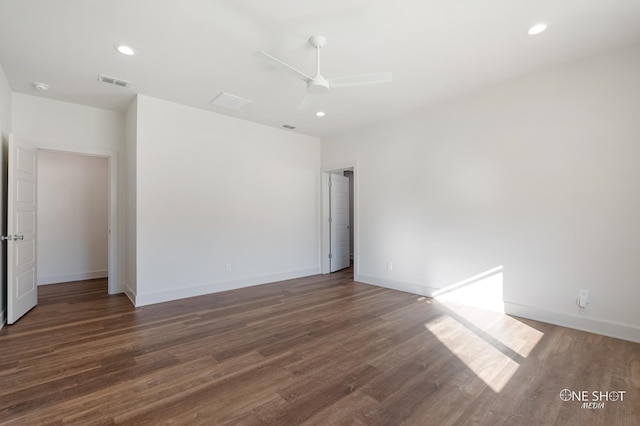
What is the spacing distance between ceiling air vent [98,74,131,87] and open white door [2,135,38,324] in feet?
3.84

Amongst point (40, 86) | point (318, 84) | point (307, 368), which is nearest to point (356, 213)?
point (318, 84)

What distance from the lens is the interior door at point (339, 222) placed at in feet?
20.5

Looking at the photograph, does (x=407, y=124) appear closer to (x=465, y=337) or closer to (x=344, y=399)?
(x=465, y=337)

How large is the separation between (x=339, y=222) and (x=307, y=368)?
14.2ft

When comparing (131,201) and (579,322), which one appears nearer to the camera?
(579,322)

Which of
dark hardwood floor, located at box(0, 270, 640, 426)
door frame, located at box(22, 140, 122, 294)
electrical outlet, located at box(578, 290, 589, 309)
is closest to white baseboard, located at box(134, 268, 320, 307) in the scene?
dark hardwood floor, located at box(0, 270, 640, 426)

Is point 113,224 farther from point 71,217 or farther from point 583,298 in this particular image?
point 583,298

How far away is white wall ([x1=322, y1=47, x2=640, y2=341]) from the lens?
2.84 meters

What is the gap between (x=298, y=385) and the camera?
207 cm

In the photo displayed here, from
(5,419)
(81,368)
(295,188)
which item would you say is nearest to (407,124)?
(295,188)

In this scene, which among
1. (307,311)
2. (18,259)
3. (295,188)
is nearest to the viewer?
(18,259)

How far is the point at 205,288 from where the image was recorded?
450 centimetres

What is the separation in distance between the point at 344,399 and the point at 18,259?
158 inches

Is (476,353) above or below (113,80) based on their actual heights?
below
